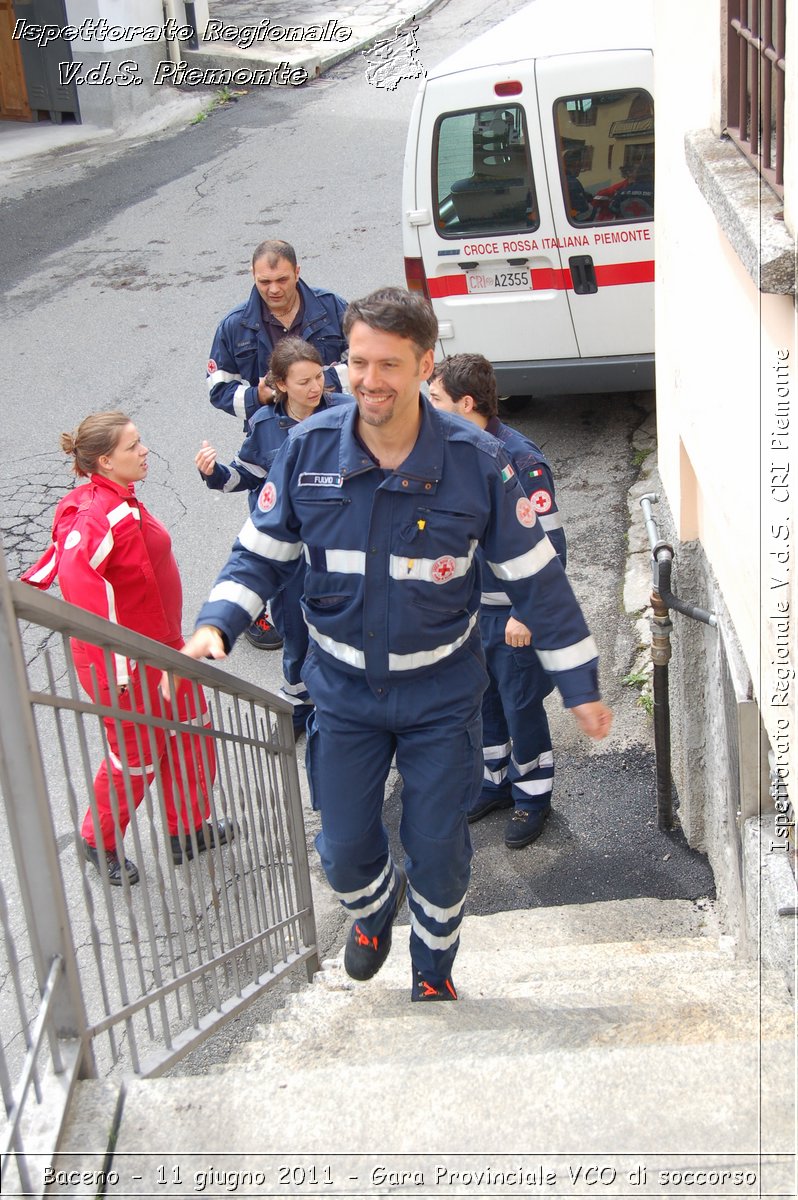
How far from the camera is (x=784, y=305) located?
2920 mm

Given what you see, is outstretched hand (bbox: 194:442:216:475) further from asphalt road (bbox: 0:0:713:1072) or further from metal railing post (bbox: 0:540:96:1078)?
metal railing post (bbox: 0:540:96:1078)

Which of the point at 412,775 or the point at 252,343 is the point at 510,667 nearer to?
the point at 412,775

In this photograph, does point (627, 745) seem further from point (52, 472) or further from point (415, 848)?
point (52, 472)

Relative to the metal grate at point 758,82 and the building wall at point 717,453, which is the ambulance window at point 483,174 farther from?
the metal grate at point 758,82

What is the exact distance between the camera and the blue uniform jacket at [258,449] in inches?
212

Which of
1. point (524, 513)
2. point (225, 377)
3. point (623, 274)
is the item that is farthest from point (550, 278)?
point (524, 513)

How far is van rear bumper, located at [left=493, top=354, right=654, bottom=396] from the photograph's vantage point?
8.19 metres

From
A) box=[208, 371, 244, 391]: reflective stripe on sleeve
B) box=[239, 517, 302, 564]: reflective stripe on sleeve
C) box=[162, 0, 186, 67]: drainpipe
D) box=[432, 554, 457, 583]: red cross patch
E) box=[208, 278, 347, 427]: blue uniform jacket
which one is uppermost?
box=[162, 0, 186, 67]: drainpipe

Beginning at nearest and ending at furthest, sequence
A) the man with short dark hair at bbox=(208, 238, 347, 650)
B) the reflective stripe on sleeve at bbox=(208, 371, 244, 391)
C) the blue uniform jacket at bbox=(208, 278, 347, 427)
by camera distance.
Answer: the man with short dark hair at bbox=(208, 238, 347, 650) → the blue uniform jacket at bbox=(208, 278, 347, 427) → the reflective stripe on sleeve at bbox=(208, 371, 244, 391)

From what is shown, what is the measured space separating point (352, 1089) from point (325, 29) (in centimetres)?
1961

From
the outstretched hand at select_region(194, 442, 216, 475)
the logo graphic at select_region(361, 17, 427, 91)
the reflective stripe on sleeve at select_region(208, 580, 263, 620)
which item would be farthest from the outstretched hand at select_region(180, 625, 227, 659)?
the logo graphic at select_region(361, 17, 427, 91)

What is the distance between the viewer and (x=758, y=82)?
346 centimetres

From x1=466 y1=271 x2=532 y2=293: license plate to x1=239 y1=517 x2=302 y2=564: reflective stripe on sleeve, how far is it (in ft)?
16.4

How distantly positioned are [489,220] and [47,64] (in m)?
11.6
